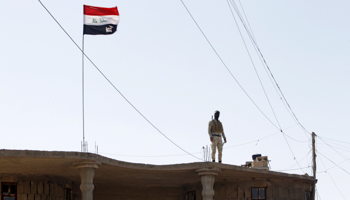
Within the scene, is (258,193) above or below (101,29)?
below

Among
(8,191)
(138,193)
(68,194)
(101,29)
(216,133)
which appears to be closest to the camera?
(8,191)

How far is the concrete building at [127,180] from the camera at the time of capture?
63.2ft

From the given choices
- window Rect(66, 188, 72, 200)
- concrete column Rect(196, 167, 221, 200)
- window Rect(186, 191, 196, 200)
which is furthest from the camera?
window Rect(186, 191, 196, 200)

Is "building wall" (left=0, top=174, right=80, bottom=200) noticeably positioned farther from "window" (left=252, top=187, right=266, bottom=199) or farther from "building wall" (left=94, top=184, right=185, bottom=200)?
"window" (left=252, top=187, right=266, bottom=199)

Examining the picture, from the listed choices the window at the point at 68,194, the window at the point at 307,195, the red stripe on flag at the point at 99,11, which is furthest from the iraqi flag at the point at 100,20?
the window at the point at 307,195

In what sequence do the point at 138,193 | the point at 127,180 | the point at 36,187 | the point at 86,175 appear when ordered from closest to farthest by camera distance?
the point at 86,175 → the point at 36,187 → the point at 127,180 → the point at 138,193

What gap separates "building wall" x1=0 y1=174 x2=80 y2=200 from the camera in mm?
21047

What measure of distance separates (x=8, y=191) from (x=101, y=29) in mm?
7220

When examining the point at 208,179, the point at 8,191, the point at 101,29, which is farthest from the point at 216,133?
the point at 8,191

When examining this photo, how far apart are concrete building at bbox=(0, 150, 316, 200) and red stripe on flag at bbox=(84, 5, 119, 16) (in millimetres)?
6312

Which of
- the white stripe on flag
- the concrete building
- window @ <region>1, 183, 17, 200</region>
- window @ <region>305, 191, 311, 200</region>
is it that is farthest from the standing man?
window @ <region>1, 183, 17, 200</region>

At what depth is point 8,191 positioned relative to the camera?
20.9 meters

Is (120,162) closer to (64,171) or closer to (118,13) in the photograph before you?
(64,171)

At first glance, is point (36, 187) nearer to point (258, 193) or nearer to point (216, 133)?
point (216, 133)
